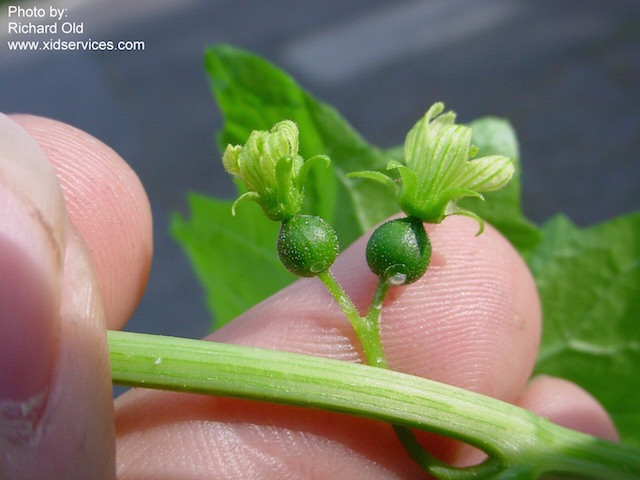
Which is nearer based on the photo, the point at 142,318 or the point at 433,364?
the point at 433,364

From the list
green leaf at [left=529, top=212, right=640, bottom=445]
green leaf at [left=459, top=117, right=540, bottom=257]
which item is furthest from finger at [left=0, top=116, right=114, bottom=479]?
green leaf at [left=529, top=212, right=640, bottom=445]

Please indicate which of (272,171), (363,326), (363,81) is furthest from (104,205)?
(363,81)

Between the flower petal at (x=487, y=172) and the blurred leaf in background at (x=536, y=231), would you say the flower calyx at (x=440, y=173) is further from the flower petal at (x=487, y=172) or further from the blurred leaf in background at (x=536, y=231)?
the blurred leaf in background at (x=536, y=231)

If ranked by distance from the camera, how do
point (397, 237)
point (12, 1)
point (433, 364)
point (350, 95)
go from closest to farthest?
1. point (397, 237)
2. point (433, 364)
3. point (350, 95)
4. point (12, 1)

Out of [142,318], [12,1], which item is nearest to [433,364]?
[142,318]

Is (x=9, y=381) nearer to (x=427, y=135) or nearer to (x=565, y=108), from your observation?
(x=427, y=135)

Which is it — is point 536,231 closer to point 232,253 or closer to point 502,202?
point 502,202

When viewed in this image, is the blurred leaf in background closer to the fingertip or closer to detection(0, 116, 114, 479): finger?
the fingertip
